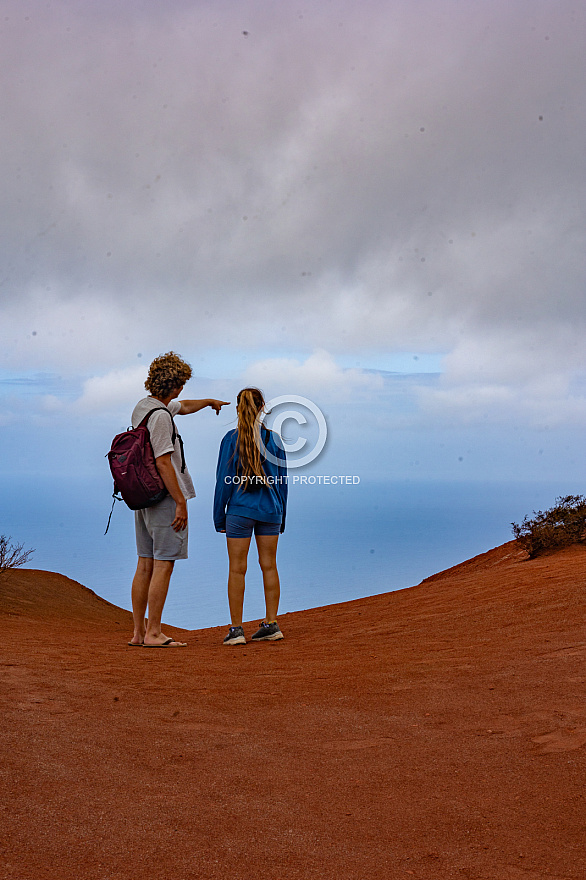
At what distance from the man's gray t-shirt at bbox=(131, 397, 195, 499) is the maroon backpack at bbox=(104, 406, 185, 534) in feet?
0.25

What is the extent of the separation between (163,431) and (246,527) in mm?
1210

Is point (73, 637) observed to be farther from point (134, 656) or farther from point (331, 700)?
point (331, 700)

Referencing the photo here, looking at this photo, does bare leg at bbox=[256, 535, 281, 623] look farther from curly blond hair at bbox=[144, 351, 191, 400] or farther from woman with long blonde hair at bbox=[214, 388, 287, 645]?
curly blond hair at bbox=[144, 351, 191, 400]

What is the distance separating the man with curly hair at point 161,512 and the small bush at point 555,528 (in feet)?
27.2

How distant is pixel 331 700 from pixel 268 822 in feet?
5.49

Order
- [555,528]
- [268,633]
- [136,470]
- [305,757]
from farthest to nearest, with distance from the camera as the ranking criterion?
[555,528] < [268,633] < [136,470] < [305,757]

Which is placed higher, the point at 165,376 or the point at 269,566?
the point at 165,376

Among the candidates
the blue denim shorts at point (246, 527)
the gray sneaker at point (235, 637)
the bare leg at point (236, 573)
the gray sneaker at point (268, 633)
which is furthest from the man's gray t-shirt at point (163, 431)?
the gray sneaker at point (268, 633)

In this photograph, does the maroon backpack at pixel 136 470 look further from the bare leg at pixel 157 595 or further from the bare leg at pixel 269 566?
the bare leg at pixel 269 566

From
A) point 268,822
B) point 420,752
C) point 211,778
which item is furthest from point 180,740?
point 420,752

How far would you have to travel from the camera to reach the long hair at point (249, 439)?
6426mm

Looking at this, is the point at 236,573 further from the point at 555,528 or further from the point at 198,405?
the point at 555,528

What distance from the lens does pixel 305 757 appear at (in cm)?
348

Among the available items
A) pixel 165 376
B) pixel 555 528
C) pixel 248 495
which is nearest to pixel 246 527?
pixel 248 495
